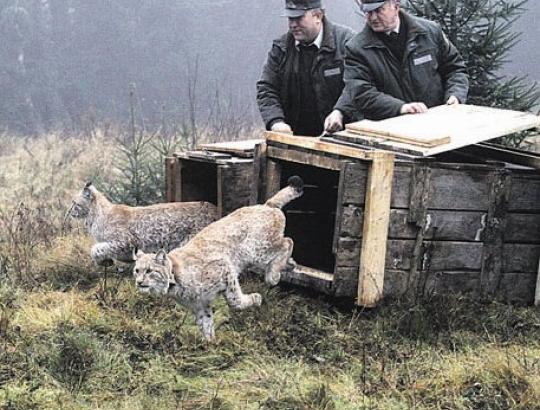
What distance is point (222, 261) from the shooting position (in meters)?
6.66

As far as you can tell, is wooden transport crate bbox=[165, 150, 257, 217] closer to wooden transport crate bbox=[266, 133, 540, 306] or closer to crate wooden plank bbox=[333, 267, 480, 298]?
wooden transport crate bbox=[266, 133, 540, 306]

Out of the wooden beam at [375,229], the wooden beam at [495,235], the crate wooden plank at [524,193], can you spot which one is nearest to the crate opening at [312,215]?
the wooden beam at [375,229]

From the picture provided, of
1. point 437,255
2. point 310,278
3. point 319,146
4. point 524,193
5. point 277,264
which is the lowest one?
point 310,278

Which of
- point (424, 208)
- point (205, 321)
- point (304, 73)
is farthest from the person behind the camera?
point (304, 73)

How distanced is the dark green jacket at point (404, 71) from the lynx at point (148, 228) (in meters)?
1.84

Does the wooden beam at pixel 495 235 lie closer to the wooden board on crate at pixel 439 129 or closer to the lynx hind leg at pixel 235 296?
the wooden board on crate at pixel 439 129

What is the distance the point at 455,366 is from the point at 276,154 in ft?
8.68

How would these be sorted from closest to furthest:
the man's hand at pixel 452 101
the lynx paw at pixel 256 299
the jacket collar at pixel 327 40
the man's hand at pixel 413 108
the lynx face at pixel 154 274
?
1. the lynx face at pixel 154 274
2. the lynx paw at pixel 256 299
3. the man's hand at pixel 413 108
4. the man's hand at pixel 452 101
5. the jacket collar at pixel 327 40

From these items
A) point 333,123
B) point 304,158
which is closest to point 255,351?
point 304,158

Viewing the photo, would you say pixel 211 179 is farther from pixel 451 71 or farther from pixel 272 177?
pixel 451 71

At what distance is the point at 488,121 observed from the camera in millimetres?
7309

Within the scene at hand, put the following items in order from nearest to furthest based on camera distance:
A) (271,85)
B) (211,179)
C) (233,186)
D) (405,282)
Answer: (405,282)
(233,186)
(271,85)
(211,179)

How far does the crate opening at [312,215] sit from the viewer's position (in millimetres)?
8492

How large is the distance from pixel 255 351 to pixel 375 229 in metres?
1.37
